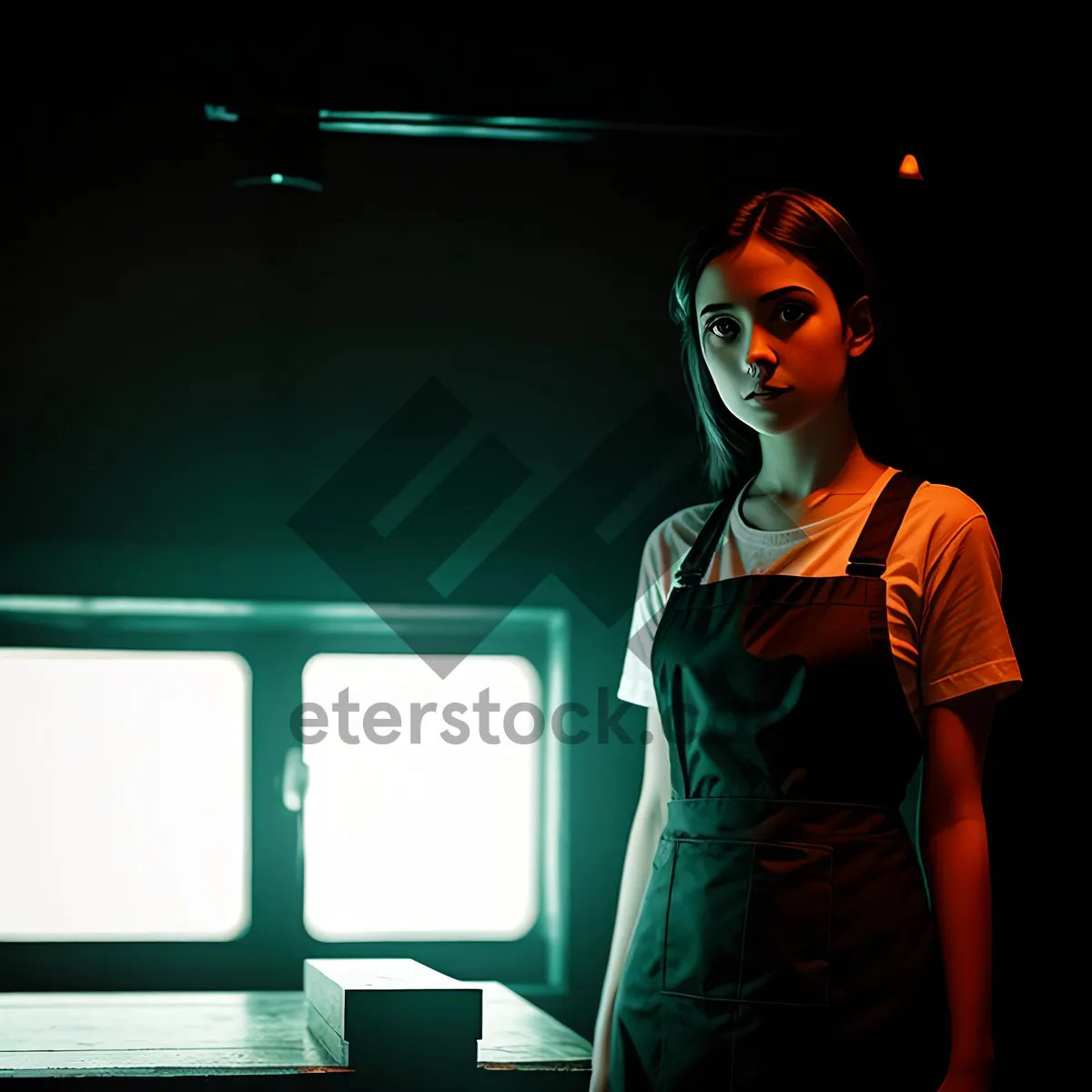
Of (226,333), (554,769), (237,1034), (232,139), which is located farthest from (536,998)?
(232,139)

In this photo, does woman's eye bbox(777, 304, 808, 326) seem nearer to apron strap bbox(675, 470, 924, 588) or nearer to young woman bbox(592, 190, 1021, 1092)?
young woman bbox(592, 190, 1021, 1092)

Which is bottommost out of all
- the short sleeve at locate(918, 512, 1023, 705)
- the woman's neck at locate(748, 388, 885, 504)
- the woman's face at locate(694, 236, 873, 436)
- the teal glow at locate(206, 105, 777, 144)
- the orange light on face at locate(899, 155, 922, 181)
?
the short sleeve at locate(918, 512, 1023, 705)

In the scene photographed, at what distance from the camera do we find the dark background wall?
7.09 ft

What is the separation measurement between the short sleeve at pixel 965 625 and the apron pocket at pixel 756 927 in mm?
203

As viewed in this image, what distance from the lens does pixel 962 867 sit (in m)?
1.30

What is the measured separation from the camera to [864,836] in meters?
1.31

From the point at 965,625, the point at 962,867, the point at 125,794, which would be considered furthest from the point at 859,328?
the point at 125,794

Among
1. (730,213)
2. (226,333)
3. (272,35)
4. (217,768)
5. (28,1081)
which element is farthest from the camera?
(217,768)

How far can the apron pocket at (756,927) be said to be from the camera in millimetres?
1277

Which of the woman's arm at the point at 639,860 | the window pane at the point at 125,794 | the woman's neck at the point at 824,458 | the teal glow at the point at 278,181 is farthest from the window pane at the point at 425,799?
the woman's neck at the point at 824,458

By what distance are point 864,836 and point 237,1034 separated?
3.61ft

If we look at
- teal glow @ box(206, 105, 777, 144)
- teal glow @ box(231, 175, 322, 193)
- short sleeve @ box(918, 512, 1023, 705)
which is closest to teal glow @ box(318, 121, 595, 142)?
teal glow @ box(206, 105, 777, 144)

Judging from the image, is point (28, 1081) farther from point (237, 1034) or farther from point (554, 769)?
point (554, 769)

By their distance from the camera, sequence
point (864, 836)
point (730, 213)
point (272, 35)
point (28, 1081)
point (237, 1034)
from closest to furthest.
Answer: point (864, 836) → point (730, 213) → point (28, 1081) → point (237, 1034) → point (272, 35)
